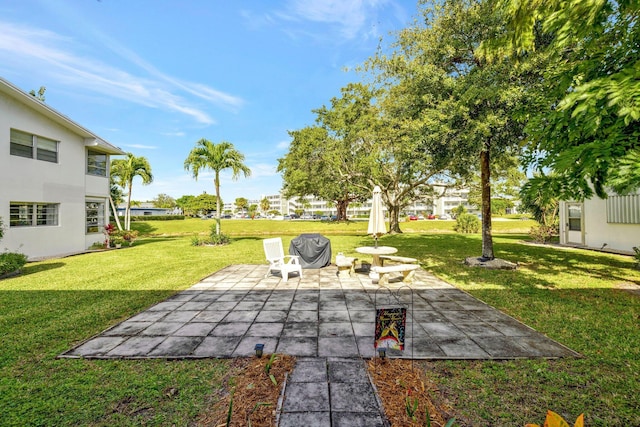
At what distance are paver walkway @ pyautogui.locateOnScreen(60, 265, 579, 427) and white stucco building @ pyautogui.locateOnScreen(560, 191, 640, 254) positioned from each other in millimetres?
11888

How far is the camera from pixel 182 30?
9195 millimetres

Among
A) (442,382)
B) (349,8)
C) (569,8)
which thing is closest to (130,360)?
(442,382)

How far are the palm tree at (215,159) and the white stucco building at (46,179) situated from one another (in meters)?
4.27

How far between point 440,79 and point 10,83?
54.9 ft

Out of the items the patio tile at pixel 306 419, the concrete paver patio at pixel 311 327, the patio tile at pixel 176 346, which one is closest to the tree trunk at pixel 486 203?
the concrete paver patio at pixel 311 327

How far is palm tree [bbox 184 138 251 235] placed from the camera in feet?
55.8

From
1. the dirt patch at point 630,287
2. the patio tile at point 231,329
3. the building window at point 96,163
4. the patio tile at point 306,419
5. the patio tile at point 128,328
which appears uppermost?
the building window at point 96,163

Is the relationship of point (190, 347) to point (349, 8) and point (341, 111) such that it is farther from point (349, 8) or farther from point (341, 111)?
point (341, 111)

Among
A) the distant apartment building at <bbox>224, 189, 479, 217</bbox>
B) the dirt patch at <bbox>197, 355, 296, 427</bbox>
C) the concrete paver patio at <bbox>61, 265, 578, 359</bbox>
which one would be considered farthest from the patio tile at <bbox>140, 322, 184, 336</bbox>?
Answer: the distant apartment building at <bbox>224, 189, 479, 217</bbox>

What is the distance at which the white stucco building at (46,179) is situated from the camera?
1105 centimetres

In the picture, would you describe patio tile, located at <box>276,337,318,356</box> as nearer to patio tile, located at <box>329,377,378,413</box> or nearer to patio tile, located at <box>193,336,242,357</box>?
patio tile, located at <box>193,336,242,357</box>

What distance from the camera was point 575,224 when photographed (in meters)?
15.6

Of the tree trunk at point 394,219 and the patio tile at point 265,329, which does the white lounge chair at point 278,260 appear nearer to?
the patio tile at point 265,329

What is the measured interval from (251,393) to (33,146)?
1630cm
